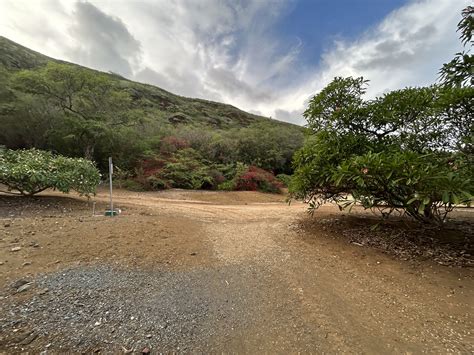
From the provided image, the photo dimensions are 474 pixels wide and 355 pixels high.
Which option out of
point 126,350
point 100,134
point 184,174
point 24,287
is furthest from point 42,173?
point 100,134

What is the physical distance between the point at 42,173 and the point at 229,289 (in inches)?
211

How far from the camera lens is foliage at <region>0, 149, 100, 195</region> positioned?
193 inches

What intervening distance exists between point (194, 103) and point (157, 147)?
2838cm

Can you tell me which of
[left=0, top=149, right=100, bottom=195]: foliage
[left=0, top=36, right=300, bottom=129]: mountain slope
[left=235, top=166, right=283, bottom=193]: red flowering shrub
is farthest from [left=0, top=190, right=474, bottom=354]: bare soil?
[left=0, top=36, right=300, bottom=129]: mountain slope

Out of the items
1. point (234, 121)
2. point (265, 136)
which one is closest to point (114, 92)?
point (265, 136)

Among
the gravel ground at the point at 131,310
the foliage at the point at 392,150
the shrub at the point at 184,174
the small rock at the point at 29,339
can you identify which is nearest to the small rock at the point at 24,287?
the gravel ground at the point at 131,310

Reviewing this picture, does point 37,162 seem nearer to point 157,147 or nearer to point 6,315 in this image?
point 6,315

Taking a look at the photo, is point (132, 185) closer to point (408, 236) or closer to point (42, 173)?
point (42, 173)

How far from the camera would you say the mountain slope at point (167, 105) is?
25.0m

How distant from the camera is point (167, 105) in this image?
3344cm

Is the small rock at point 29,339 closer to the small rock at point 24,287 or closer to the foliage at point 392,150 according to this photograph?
the small rock at point 24,287

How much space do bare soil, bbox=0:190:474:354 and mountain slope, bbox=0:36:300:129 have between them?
21418 mm

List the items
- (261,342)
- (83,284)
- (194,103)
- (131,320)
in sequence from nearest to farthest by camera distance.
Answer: (261,342) < (131,320) < (83,284) < (194,103)

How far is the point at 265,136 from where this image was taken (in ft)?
52.4
